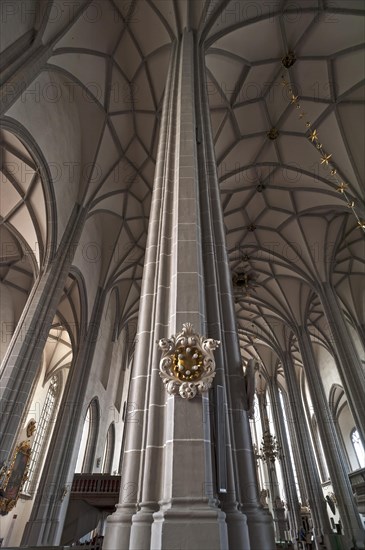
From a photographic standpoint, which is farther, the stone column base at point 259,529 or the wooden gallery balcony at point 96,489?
the wooden gallery balcony at point 96,489

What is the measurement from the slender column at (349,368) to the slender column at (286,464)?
10151 mm

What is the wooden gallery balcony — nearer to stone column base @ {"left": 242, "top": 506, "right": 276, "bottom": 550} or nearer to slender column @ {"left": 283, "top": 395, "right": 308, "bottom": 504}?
slender column @ {"left": 283, "top": 395, "right": 308, "bottom": 504}

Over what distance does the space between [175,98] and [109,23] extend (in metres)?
5.94

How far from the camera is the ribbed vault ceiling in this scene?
994 cm

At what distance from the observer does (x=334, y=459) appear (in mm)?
13352

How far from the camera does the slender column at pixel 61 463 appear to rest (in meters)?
9.36

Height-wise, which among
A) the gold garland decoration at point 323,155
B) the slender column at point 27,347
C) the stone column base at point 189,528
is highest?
the gold garland decoration at point 323,155

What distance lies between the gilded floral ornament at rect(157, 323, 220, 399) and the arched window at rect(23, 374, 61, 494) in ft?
60.0

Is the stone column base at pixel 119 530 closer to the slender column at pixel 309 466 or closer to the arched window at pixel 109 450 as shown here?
the slender column at pixel 309 466

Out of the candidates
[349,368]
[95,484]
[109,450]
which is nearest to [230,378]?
[349,368]

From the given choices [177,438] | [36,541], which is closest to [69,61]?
[177,438]

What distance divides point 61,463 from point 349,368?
11.0m

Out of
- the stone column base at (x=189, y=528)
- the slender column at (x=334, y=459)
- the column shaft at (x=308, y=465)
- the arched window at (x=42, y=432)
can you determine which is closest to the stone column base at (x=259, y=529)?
the stone column base at (x=189, y=528)

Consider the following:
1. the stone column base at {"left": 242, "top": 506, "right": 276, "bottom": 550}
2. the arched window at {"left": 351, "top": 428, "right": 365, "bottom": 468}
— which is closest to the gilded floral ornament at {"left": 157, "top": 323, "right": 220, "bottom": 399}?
the stone column base at {"left": 242, "top": 506, "right": 276, "bottom": 550}
